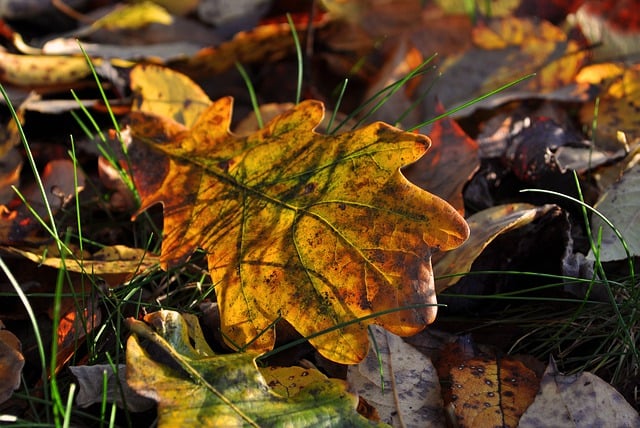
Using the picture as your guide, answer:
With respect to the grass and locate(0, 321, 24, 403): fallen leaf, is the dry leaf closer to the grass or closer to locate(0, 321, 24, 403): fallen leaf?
the grass

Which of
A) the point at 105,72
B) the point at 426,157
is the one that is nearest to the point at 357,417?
the point at 426,157

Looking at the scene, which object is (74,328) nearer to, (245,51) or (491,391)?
(491,391)

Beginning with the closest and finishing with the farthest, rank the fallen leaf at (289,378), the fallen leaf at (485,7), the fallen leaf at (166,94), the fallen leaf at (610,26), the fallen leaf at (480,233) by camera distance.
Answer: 1. the fallen leaf at (289,378)
2. the fallen leaf at (480,233)
3. the fallen leaf at (166,94)
4. the fallen leaf at (610,26)
5. the fallen leaf at (485,7)

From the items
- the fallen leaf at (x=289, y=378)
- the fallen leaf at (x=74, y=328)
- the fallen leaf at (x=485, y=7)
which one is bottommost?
the fallen leaf at (x=289, y=378)

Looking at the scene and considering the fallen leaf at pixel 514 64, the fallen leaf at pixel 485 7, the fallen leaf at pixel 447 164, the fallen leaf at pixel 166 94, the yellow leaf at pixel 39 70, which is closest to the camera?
the fallen leaf at pixel 447 164

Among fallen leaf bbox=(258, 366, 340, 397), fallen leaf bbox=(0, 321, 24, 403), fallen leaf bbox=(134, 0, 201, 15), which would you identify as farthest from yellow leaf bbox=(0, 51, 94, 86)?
fallen leaf bbox=(258, 366, 340, 397)

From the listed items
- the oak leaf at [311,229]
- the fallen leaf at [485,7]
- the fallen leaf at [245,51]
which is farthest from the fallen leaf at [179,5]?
the oak leaf at [311,229]

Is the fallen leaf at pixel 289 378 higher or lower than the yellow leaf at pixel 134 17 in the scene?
lower

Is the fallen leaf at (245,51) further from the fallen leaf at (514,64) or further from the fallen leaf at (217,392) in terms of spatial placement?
the fallen leaf at (217,392)
